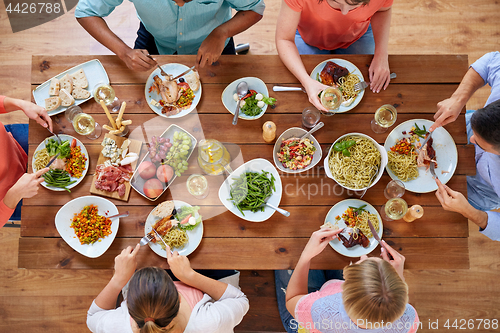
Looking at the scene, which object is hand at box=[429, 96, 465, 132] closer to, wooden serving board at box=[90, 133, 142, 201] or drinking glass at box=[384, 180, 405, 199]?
drinking glass at box=[384, 180, 405, 199]

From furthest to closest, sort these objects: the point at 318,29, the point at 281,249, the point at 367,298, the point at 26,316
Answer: the point at 26,316 → the point at 318,29 → the point at 281,249 → the point at 367,298

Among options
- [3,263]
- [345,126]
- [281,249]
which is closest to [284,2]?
[345,126]

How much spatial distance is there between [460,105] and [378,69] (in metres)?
0.55

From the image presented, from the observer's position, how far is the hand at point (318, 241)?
68.6 inches

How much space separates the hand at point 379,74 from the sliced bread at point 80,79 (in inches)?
72.9

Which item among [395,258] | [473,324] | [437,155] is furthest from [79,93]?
[473,324]

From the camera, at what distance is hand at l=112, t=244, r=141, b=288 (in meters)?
1.77

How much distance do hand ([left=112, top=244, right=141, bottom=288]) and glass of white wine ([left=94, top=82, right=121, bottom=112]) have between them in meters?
0.90

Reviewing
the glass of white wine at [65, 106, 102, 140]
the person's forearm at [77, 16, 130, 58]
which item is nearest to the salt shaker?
the glass of white wine at [65, 106, 102, 140]

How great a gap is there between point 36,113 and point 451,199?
8.36 feet

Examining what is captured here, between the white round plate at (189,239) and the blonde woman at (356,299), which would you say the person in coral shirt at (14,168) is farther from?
the blonde woman at (356,299)

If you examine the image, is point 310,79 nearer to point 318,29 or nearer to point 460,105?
point 318,29

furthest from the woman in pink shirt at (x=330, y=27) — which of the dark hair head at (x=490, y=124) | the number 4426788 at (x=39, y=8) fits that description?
the number 4426788 at (x=39, y=8)

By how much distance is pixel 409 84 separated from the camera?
79.8 inches
